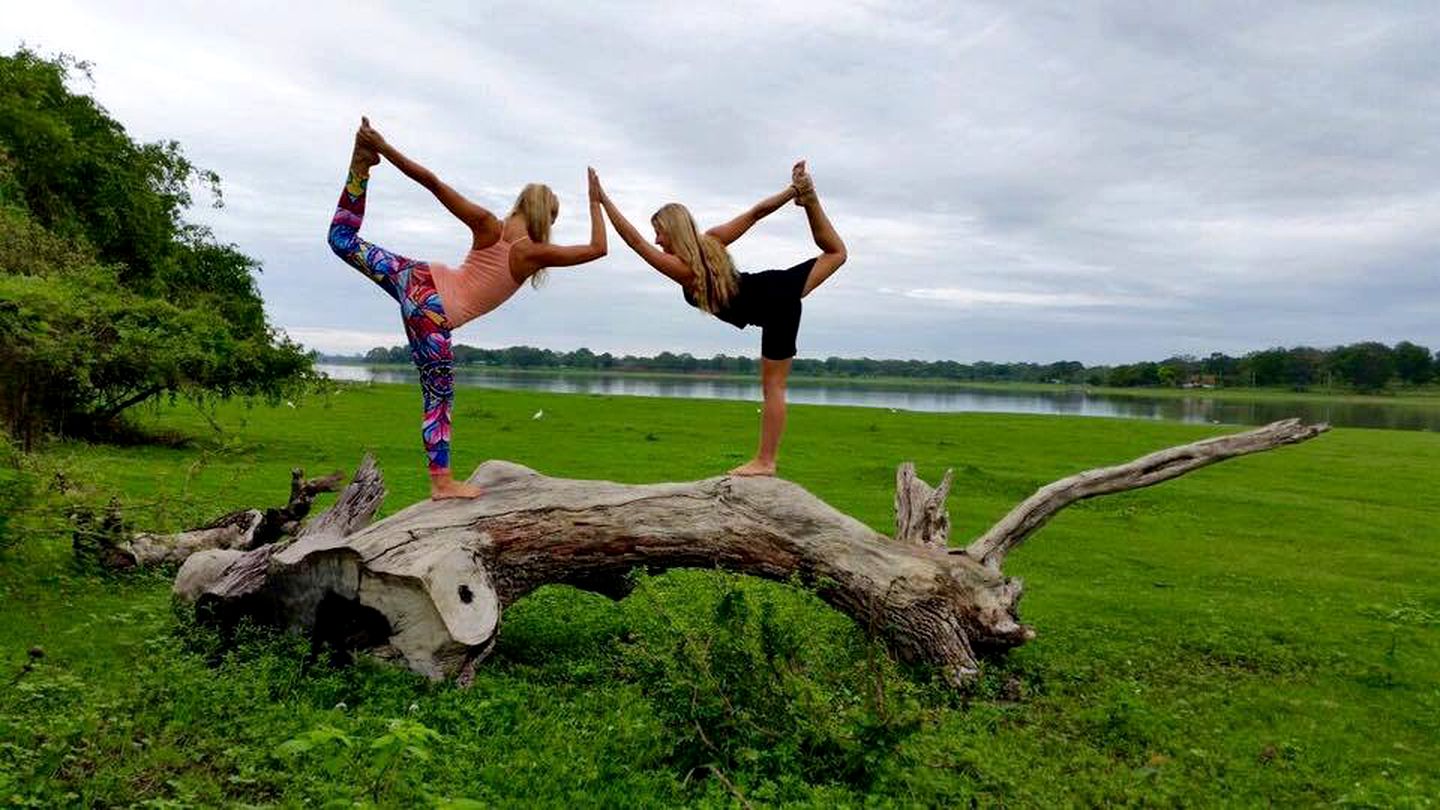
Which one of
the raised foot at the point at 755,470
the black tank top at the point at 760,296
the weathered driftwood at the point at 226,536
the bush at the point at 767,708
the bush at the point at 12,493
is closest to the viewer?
the bush at the point at 767,708

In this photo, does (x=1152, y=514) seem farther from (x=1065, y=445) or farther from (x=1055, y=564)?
(x=1065, y=445)

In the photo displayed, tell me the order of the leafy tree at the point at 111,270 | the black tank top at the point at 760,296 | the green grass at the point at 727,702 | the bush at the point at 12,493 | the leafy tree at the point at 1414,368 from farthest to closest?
the leafy tree at the point at 1414,368 < the leafy tree at the point at 111,270 < the black tank top at the point at 760,296 < the bush at the point at 12,493 < the green grass at the point at 727,702

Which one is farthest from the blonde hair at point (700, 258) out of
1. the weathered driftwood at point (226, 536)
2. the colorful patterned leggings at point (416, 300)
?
the weathered driftwood at point (226, 536)

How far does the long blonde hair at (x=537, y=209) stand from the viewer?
6676 millimetres

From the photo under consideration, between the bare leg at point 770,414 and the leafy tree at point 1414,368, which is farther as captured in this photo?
the leafy tree at point 1414,368

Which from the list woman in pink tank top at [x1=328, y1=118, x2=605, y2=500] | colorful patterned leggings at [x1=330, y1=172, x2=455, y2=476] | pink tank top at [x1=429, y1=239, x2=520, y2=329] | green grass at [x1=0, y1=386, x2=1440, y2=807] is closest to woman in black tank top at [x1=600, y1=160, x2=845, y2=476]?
woman in pink tank top at [x1=328, y1=118, x2=605, y2=500]

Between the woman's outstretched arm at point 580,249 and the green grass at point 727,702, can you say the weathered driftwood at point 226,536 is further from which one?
the woman's outstretched arm at point 580,249

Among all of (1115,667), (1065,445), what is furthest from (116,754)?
(1065,445)

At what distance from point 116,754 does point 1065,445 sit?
110 ft

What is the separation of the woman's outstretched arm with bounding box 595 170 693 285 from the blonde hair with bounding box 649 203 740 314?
0.24 feet

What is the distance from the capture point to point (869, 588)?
7.04 meters

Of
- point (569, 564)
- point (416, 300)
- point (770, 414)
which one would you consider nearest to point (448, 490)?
point (569, 564)

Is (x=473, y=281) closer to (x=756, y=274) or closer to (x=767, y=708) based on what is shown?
(x=756, y=274)

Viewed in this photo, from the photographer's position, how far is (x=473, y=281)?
22.4ft
